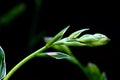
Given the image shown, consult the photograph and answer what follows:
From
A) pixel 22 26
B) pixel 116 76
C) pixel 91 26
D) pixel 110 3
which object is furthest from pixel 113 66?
pixel 22 26

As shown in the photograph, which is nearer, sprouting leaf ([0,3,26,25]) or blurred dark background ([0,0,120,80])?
sprouting leaf ([0,3,26,25])

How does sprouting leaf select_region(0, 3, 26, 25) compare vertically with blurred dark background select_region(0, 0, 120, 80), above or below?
above

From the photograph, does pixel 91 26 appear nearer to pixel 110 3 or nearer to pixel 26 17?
pixel 110 3

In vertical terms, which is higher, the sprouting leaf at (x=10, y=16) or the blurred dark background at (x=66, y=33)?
the sprouting leaf at (x=10, y=16)

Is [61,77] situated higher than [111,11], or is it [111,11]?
[111,11]

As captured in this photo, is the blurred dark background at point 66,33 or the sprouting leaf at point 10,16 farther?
the blurred dark background at point 66,33

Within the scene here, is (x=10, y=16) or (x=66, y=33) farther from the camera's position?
(x=66, y=33)

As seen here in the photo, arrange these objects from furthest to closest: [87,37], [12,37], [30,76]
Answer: [12,37] < [30,76] < [87,37]

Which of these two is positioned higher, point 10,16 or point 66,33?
point 10,16
